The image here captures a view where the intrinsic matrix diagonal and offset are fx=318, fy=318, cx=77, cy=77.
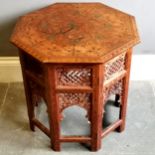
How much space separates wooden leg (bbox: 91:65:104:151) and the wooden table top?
2.8 inches

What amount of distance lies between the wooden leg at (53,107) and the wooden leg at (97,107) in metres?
0.16

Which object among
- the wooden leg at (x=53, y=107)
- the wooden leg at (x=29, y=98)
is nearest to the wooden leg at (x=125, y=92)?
the wooden leg at (x=53, y=107)

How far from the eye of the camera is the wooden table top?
1201mm

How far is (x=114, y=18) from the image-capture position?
4.76 feet

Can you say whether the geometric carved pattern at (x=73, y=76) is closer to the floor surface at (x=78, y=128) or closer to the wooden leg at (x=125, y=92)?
the wooden leg at (x=125, y=92)

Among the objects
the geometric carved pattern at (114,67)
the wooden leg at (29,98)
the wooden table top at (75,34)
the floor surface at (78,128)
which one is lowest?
the floor surface at (78,128)

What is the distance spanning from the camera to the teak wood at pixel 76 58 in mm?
1215

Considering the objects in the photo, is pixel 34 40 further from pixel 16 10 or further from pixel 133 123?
pixel 133 123

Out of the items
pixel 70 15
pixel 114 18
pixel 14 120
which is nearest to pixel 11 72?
pixel 14 120

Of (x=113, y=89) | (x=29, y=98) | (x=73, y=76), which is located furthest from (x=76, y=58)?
Answer: (x=29, y=98)

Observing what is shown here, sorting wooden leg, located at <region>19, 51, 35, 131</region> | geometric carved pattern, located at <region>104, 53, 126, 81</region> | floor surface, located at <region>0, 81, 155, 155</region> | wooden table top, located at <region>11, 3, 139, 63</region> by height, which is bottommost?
floor surface, located at <region>0, 81, 155, 155</region>

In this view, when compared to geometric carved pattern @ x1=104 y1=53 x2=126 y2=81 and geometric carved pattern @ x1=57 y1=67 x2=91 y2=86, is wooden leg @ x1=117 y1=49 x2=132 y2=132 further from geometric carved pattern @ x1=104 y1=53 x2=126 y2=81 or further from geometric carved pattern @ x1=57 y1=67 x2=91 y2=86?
geometric carved pattern @ x1=57 y1=67 x2=91 y2=86

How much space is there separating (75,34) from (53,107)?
0.32 m

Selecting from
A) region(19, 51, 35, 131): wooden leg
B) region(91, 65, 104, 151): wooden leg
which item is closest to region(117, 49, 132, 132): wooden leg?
region(91, 65, 104, 151): wooden leg
